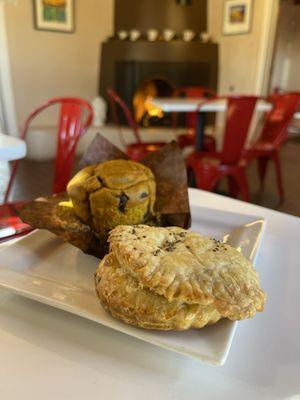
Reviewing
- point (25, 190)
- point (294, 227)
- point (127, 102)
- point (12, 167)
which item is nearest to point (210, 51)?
point (127, 102)

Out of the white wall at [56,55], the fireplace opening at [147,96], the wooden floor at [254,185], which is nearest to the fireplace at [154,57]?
the fireplace opening at [147,96]

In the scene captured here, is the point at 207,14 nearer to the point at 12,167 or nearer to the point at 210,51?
the point at 210,51

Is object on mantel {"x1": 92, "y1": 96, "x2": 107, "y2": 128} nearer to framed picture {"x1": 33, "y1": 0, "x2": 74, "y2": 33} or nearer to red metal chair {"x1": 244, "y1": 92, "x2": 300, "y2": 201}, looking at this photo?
framed picture {"x1": 33, "y1": 0, "x2": 74, "y2": 33}

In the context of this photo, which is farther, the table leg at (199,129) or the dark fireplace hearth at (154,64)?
the dark fireplace hearth at (154,64)

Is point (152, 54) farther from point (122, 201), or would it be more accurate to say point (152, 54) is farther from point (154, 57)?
point (122, 201)

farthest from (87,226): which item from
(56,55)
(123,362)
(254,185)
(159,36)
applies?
(159,36)

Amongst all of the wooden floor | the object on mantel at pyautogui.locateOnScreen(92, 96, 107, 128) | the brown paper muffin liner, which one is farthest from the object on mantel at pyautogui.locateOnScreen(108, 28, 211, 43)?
the brown paper muffin liner

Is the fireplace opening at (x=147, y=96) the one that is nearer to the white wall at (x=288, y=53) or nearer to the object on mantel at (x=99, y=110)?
the object on mantel at (x=99, y=110)
